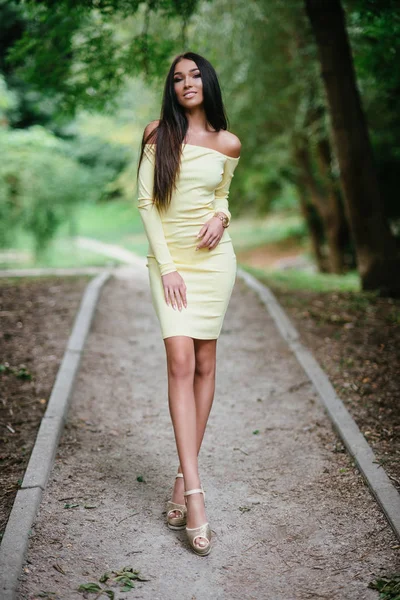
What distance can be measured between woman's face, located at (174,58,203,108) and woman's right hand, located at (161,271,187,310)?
2.97 feet

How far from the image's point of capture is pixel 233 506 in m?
3.33

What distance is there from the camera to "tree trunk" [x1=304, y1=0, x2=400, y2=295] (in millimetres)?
7172

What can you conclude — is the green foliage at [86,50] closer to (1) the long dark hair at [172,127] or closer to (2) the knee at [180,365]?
(1) the long dark hair at [172,127]

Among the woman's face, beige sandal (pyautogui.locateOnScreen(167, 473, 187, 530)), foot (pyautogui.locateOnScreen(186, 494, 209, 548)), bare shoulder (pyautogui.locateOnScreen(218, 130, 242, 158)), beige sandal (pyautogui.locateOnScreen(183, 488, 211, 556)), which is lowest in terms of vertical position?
beige sandal (pyautogui.locateOnScreen(167, 473, 187, 530))

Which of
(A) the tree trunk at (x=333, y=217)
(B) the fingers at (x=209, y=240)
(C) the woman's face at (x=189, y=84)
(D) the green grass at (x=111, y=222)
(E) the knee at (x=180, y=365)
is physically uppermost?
(C) the woman's face at (x=189, y=84)

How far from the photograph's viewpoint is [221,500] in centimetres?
339

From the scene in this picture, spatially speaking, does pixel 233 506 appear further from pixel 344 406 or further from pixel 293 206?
pixel 293 206

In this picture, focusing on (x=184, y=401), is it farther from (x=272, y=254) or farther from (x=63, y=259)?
(x=272, y=254)

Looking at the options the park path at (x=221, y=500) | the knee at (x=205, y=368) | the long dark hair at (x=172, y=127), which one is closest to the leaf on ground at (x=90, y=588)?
the park path at (x=221, y=500)

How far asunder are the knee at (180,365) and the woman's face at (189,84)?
4.30 feet

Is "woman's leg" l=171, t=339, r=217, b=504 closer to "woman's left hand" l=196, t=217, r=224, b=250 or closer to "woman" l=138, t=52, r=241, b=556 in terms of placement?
"woman" l=138, t=52, r=241, b=556

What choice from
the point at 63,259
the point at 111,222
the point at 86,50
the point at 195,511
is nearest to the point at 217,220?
the point at 195,511

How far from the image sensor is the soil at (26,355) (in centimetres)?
368

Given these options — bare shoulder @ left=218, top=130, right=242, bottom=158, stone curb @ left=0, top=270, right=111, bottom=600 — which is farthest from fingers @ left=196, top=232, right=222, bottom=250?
stone curb @ left=0, top=270, right=111, bottom=600
